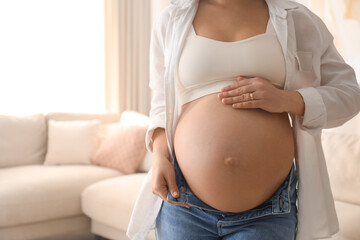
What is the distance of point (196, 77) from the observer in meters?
1.07

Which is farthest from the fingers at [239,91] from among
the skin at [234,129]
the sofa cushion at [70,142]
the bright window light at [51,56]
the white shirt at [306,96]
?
the bright window light at [51,56]

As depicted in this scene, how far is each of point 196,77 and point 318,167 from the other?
0.39 meters

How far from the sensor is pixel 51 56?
13.6 feet

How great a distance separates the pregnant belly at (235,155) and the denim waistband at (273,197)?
13 mm

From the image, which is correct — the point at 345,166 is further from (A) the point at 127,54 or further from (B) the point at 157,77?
(A) the point at 127,54

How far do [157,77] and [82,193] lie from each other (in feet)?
6.26

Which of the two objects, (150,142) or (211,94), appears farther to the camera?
(150,142)

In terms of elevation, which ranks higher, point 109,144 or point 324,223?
point 324,223

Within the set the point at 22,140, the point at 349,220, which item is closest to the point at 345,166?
the point at 349,220

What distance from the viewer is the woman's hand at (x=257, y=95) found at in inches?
38.9

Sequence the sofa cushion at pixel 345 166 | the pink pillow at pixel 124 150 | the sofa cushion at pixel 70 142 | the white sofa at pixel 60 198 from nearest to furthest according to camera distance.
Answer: the sofa cushion at pixel 345 166 < the white sofa at pixel 60 198 < the pink pillow at pixel 124 150 < the sofa cushion at pixel 70 142

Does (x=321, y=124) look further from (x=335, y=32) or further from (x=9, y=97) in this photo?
(x=9, y=97)

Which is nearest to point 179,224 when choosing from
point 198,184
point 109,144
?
point 198,184

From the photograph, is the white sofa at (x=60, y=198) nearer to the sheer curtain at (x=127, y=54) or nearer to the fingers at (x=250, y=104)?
the sheer curtain at (x=127, y=54)
